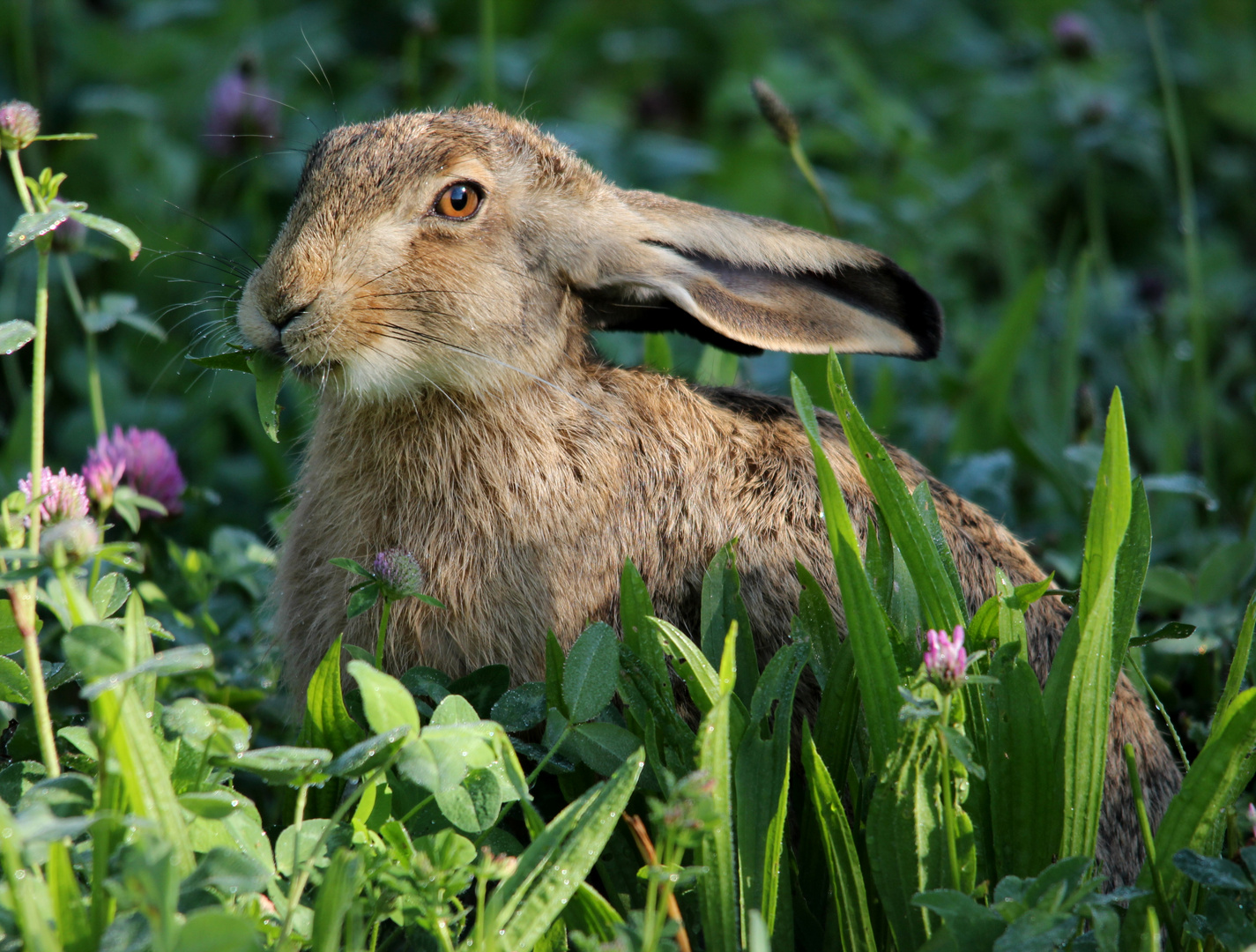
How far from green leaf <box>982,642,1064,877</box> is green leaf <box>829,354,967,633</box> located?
0.57ft

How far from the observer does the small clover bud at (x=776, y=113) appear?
3.90m

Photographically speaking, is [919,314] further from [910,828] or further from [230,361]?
[230,361]

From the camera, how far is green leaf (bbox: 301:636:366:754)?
2.39 m

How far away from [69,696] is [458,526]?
1.09m

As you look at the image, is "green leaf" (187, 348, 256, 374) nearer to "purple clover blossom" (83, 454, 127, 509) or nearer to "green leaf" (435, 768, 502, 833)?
"purple clover blossom" (83, 454, 127, 509)

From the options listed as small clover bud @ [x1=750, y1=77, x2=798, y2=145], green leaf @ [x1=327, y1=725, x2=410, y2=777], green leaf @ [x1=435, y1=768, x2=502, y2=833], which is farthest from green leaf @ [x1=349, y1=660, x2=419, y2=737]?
small clover bud @ [x1=750, y1=77, x2=798, y2=145]

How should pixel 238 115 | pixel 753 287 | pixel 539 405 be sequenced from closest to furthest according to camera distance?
pixel 539 405
pixel 753 287
pixel 238 115

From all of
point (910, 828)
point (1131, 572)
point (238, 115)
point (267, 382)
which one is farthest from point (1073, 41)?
point (910, 828)

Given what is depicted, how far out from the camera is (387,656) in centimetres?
287

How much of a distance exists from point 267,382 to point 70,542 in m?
1.16

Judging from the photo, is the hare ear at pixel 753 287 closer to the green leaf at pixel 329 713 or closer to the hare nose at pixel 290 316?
the hare nose at pixel 290 316

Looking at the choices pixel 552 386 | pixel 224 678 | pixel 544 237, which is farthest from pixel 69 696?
pixel 544 237

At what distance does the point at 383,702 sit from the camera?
2.01 metres

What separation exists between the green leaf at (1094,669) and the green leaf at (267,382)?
1.72 metres
